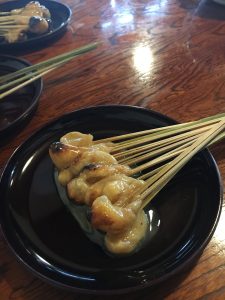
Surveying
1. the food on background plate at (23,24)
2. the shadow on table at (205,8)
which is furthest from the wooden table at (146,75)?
the food on background plate at (23,24)

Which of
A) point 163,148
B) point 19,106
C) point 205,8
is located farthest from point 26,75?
point 205,8

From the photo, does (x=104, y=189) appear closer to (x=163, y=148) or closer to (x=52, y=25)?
(x=163, y=148)

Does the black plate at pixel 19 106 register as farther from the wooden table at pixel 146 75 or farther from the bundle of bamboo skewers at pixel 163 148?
the bundle of bamboo skewers at pixel 163 148

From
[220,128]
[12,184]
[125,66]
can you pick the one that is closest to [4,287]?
[12,184]

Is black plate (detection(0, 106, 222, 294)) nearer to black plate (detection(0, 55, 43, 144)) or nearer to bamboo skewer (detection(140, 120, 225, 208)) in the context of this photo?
bamboo skewer (detection(140, 120, 225, 208))

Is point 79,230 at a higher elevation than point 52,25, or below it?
below

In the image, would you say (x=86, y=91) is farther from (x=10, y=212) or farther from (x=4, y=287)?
(x=4, y=287)
